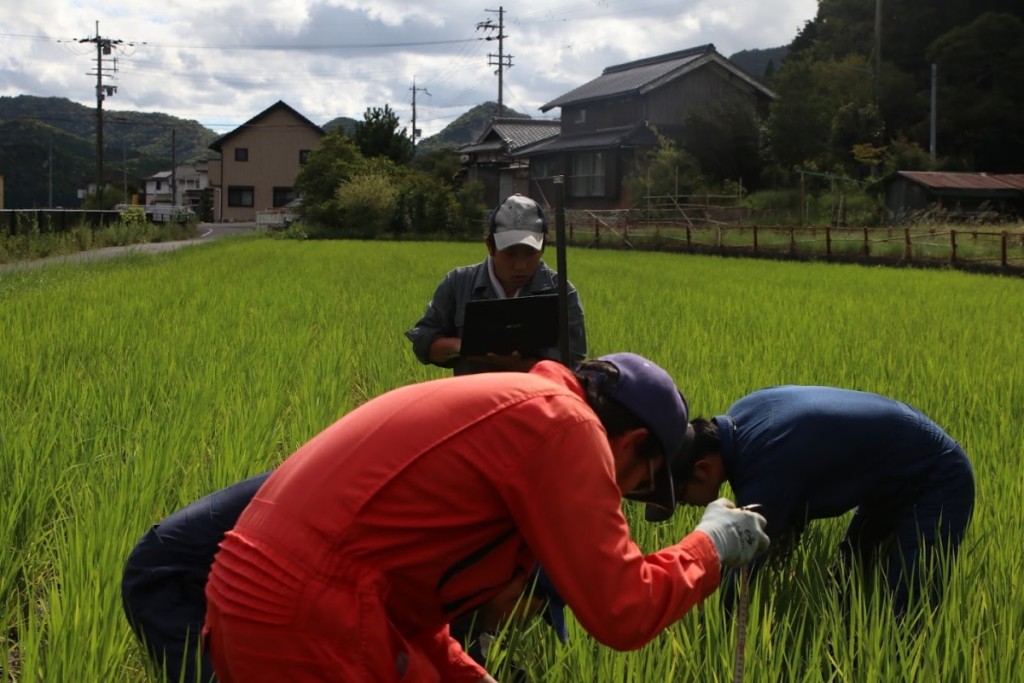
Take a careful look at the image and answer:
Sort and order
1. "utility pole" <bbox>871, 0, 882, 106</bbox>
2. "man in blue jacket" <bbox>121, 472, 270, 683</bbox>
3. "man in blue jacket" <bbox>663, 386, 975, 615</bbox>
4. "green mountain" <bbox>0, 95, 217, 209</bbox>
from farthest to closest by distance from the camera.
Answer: "green mountain" <bbox>0, 95, 217, 209</bbox>, "utility pole" <bbox>871, 0, 882, 106</bbox>, "man in blue jacket" <bbox>663, 386, 975, 615</bbox>, "man in blue jacket" <bbox>121, 472, 270, 683</bbox>

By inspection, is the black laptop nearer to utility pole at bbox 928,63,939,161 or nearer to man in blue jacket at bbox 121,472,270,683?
man in blue jacket at bbox 121,472,270,683

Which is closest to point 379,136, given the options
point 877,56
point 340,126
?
point 340,126

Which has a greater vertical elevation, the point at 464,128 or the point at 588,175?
the point at 464,128

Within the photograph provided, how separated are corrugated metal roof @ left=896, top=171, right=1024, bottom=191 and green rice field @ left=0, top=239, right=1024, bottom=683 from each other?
1221 cm

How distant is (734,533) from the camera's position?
142 centimetres

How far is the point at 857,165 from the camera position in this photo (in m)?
25.5

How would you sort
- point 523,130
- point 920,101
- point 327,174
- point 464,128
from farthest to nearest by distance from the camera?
point 464,128 < point 523,130 < point 327,174 < point 920,101

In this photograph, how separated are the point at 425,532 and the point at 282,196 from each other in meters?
50.6

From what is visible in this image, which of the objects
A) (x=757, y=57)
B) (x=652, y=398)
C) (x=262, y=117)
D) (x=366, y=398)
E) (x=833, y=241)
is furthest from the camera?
(x=757, y=57)

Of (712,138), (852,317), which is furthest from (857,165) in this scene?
(852,317)

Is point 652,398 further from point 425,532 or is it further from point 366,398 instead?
point 366,398

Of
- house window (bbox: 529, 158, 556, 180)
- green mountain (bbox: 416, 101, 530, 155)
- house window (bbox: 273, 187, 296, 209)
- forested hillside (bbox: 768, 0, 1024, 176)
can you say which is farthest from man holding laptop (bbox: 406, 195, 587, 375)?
green mountain (bbox: 416, 101, 530, 155)

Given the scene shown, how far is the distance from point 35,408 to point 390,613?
2876mm

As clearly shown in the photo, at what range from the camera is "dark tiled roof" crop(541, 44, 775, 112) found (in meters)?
28.8
